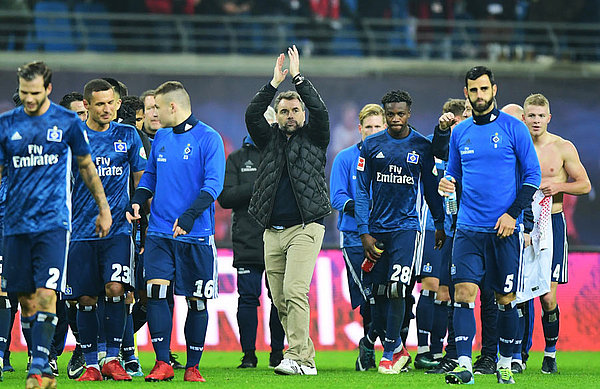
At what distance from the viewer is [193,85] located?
69.5ft

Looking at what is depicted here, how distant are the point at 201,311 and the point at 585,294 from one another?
24.6 feet

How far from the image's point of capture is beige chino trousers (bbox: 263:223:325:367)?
9.91 m

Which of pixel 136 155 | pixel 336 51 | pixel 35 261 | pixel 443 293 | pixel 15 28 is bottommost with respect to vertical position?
pixel 443 293

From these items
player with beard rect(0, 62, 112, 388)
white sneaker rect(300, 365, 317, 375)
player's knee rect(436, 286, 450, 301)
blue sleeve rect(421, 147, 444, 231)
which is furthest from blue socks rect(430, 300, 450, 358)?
player with beard rect(0, 62, 112, 388)

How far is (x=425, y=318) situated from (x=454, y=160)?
8.63 ft

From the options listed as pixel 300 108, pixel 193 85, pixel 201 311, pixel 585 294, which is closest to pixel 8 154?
pixel 201 311

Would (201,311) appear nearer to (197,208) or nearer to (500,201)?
(197,208)

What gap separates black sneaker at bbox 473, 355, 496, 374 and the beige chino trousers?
1558 mm

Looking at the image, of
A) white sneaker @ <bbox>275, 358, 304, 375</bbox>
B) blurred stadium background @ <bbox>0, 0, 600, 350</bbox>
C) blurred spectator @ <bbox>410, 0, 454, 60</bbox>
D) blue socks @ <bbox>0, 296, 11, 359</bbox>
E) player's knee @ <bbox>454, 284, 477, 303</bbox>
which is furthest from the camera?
blurred spectator @ <bbox>410, 0, 454, 60</bbox>

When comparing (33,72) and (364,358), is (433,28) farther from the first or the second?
(33,72)

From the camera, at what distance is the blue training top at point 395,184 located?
10.3 m

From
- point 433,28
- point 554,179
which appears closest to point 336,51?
point 433,28

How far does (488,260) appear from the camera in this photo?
888 centimetres

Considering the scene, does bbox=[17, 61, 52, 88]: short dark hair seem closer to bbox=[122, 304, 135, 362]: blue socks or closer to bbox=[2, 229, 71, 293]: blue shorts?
bbox=[2, 229, 71, 293]: blue shorts
